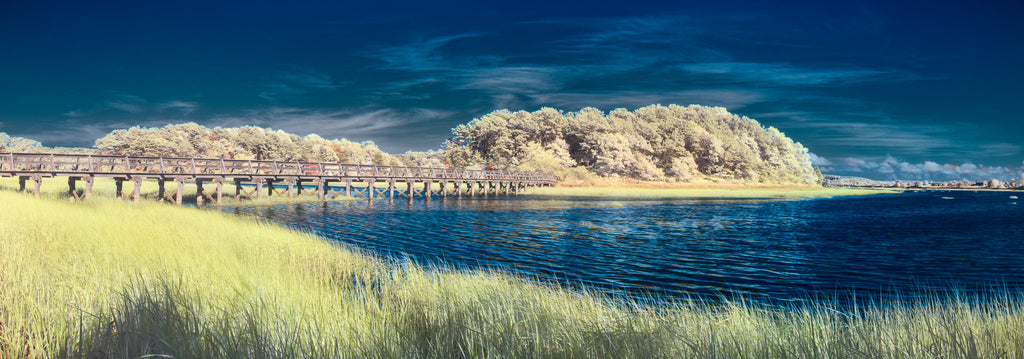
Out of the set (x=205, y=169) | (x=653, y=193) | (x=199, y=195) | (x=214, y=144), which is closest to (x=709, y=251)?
(x=199, y=195)

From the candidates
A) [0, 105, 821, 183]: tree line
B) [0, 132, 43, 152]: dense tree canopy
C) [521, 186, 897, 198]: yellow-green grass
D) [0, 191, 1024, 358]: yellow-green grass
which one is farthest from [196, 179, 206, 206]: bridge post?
[0, 132, 43, 152]: dense tree canopy

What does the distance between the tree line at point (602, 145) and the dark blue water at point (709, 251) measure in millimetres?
53266

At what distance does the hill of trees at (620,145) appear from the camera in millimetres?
81312

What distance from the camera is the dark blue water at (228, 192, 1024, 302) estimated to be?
1142 cm

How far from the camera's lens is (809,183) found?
328 feet

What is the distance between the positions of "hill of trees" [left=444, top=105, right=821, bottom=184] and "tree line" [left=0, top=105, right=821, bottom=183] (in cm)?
16

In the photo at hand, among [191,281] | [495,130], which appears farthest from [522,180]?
[191,281]

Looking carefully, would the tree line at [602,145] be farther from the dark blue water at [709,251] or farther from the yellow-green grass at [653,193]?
the dark blue water at [709,251]

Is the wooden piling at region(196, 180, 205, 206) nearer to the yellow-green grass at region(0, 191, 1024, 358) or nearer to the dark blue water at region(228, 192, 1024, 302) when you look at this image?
the dark blue water at region(228, 192, 1024, 302)

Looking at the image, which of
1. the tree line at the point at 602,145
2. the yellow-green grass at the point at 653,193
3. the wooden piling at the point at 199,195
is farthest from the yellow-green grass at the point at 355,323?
the tree line at the point at 602,145

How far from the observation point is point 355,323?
5301mm

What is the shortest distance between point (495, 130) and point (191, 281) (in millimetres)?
77894

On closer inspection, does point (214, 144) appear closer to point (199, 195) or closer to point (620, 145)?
point (620, 145)

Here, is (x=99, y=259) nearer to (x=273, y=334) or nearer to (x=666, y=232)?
(x=273, y=334)
